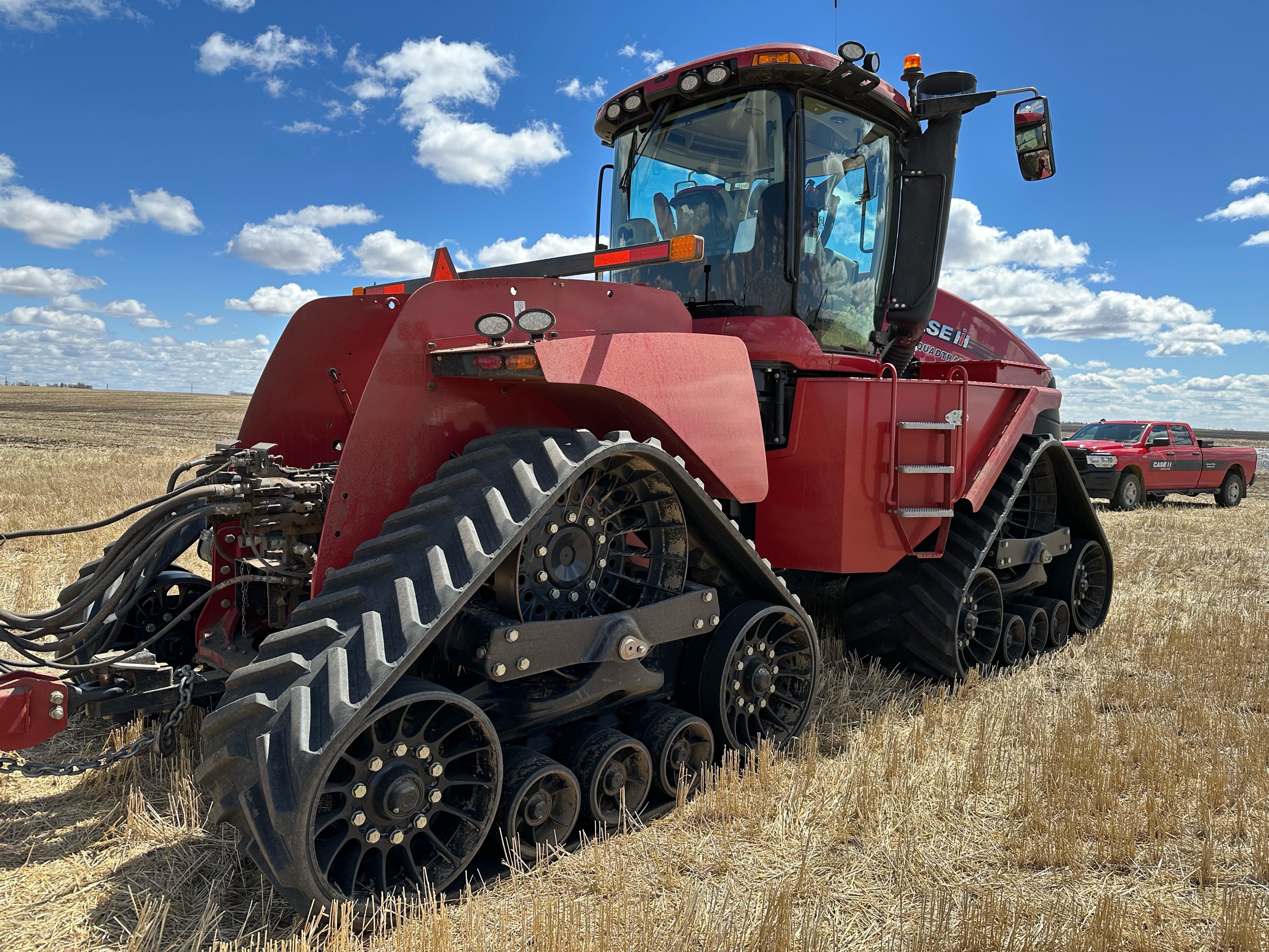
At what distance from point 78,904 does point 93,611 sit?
1877mm

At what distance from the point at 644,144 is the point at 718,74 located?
60 centimetres

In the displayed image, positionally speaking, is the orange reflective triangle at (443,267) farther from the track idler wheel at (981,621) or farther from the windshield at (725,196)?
the track idler wheel at (981,621)

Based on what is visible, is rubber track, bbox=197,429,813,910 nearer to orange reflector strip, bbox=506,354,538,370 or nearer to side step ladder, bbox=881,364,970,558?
orange reflector strip, bbox=506,354,538,370

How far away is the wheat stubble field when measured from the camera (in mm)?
2533

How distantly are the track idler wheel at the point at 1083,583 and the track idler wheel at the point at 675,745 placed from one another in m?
3.99

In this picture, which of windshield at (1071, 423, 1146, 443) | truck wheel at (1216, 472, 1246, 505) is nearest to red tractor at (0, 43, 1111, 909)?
windshield at (1071, 423, 1146, 443)

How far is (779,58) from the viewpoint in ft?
14.3

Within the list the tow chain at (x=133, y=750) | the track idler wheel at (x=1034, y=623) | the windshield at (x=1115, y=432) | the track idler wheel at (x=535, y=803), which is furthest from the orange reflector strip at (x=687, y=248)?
the windshield at (x=1115, y=432)

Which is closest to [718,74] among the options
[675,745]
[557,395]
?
[557,395]

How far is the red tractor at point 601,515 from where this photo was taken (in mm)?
2617

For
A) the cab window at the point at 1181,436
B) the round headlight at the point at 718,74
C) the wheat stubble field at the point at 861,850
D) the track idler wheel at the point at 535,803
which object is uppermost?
Answer: the round headlight at the point at 718,74

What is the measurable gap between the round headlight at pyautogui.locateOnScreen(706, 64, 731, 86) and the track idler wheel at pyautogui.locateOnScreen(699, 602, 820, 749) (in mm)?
2613

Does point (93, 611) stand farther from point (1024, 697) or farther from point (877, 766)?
point (1024, 697)

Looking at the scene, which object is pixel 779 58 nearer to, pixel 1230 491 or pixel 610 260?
pixel 610 260
